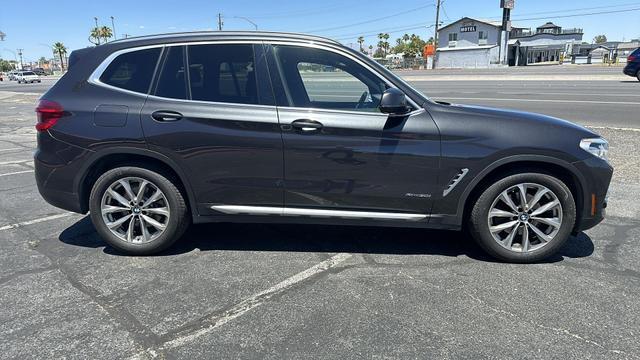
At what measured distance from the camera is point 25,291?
343cm

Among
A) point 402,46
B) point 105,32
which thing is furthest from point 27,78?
point 402,46

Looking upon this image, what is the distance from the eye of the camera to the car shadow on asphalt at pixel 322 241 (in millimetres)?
4156

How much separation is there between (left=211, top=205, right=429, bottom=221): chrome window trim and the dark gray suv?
12 mm

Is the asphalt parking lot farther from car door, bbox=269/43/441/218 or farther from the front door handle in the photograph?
the front door handle

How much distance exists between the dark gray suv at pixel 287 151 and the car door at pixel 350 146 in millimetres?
11

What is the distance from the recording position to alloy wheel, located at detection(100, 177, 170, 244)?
396 cm

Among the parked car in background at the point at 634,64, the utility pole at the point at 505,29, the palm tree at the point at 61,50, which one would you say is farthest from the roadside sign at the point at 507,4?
the palm tree at the point at 61,50

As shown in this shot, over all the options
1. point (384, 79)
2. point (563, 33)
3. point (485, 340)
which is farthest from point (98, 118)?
point (563, 33)

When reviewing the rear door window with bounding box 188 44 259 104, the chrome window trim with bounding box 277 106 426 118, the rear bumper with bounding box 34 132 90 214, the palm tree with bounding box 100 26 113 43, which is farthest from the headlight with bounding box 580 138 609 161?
the palm tree with bounding box 100 26 113 43

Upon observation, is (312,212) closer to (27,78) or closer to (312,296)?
(312,296)

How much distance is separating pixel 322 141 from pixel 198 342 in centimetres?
174

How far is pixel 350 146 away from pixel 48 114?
8.55ft

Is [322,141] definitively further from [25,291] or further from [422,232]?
[25,291]

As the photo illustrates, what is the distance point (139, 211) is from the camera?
3.99m
